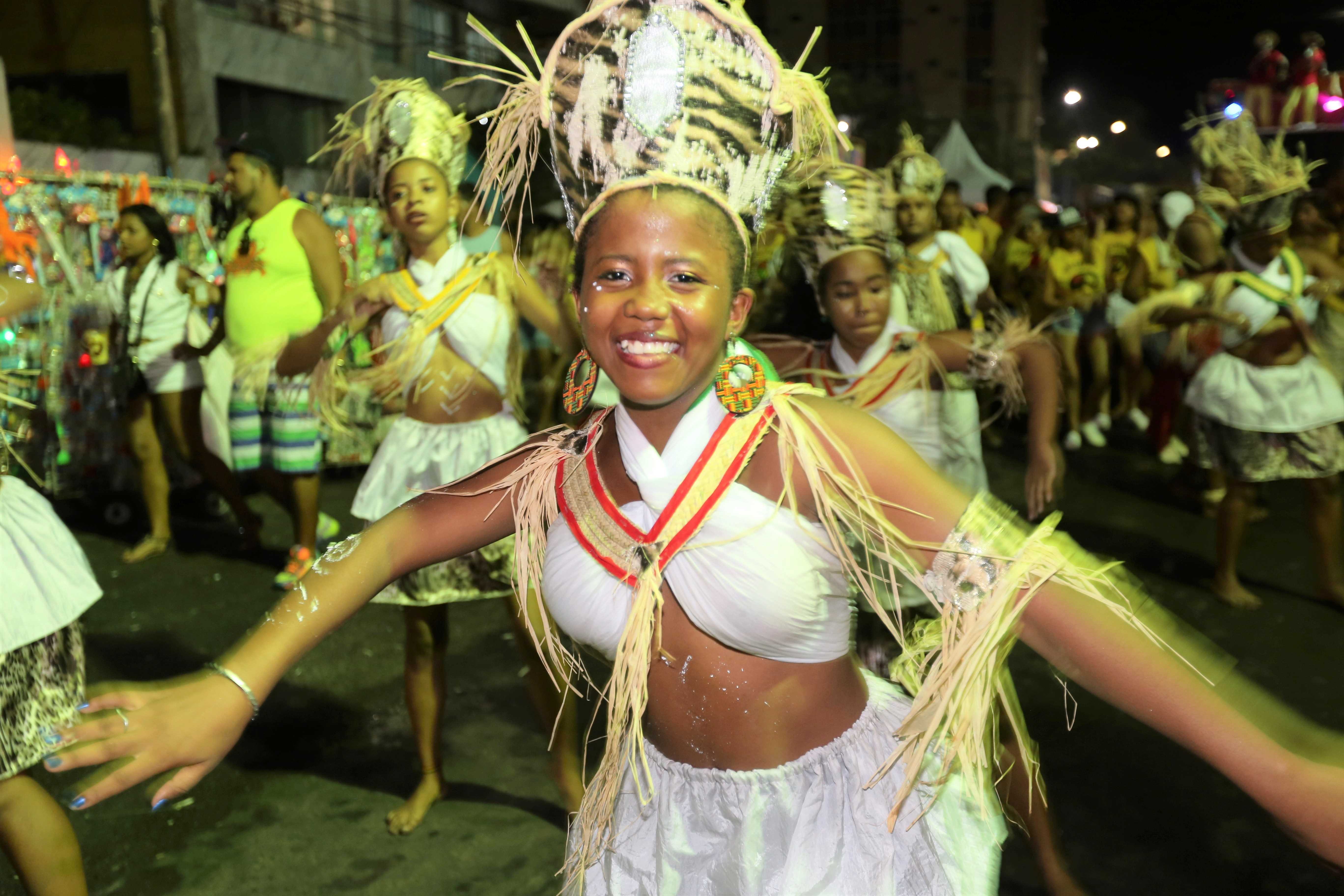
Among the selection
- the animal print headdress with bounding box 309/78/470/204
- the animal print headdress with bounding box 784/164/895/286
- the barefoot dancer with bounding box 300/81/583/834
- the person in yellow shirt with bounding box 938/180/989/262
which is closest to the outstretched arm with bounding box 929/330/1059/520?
the animal print headdress with bounding box 784/164/895/286

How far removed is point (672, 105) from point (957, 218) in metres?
8.07

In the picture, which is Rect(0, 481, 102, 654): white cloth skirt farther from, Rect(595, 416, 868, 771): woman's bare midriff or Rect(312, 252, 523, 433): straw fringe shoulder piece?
Rect(595, 416, 868, 771): woman's bare midriff

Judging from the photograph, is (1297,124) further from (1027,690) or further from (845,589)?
(845,589)

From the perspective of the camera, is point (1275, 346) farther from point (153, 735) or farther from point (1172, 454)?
point (153, 735)

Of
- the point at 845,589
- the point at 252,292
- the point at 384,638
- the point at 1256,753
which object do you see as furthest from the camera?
the point at 252,292

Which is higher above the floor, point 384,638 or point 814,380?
point 814,380

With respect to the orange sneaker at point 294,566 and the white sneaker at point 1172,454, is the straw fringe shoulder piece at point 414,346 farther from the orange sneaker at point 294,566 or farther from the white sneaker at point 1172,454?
the white sneaker at point 1172,454

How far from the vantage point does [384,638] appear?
5301mm

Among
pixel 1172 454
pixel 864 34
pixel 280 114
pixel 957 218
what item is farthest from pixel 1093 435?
pixel 864 34

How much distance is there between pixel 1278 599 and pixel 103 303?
7.80m

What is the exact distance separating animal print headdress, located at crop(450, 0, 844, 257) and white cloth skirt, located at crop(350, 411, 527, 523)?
1.94 meters

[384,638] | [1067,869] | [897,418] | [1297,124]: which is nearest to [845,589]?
[1067,869]

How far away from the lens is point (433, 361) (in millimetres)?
3676

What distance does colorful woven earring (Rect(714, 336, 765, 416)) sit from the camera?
5.41 feet
